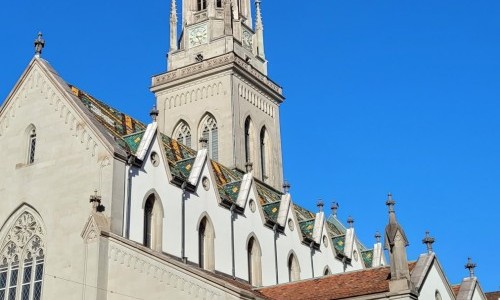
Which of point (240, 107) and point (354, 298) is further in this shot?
point (240, 107)

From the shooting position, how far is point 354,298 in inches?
1252

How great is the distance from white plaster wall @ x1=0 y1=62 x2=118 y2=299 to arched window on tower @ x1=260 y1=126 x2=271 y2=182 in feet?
77.9

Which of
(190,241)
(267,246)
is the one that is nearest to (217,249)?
(190,241)

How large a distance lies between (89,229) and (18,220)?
5250 mm

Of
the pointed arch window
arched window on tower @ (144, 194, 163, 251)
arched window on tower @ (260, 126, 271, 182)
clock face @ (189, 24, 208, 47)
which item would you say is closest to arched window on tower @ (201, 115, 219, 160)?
arched window on tower @ (260, 126, 271, 182)

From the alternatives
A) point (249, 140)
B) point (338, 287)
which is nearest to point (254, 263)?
point (338, 287)

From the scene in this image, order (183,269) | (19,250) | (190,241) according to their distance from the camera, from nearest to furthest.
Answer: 1. (183,269)
2. (19,250)
3. (190,241)

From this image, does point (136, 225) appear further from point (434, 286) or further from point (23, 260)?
point (434, 286)

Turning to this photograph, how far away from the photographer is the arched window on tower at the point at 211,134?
55750 mm

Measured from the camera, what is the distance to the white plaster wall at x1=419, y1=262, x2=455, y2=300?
33.8 m

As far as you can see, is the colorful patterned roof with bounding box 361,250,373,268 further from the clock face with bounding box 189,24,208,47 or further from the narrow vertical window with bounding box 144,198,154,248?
the narrow vertical window with bounding box 144,198,154,248

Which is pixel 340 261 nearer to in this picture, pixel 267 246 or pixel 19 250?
pixel 267 246

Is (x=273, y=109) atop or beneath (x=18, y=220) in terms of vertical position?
atop

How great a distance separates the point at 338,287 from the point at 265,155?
26.2 meters
